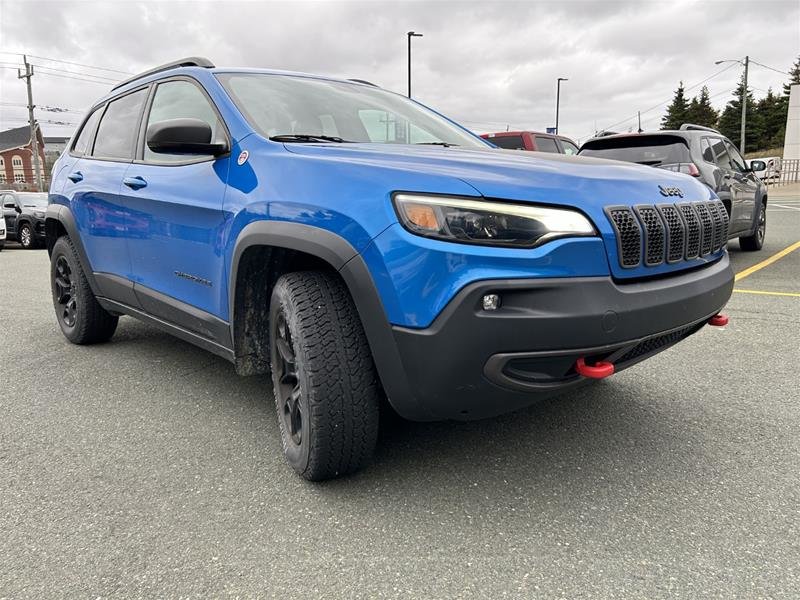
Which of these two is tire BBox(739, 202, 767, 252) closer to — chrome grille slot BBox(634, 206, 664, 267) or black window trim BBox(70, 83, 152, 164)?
chrome grille slot BBox(634, 206, 664, 267)

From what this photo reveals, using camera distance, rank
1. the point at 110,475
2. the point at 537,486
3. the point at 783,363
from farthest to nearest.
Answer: the point at 783,363
the point at 110,475
the point at 537,486

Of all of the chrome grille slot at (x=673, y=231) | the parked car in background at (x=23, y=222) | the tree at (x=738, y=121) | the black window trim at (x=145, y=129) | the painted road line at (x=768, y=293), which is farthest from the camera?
the tree at (x=738, y=121)

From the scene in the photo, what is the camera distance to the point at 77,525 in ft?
7.14

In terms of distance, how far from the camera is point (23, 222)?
16.0 metres

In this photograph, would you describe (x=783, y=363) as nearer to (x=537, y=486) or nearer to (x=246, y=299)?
(x=537, y=486)

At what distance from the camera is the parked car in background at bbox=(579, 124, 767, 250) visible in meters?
6.99

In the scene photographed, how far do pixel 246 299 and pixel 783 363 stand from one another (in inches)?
125

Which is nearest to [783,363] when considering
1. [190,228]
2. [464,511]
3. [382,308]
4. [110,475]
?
[464,511]

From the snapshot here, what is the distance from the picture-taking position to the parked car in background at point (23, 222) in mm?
16016

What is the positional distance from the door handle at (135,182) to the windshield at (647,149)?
18.2 ft

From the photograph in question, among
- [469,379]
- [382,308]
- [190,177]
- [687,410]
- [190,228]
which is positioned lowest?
[687,410]

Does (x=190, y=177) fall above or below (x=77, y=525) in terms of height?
above

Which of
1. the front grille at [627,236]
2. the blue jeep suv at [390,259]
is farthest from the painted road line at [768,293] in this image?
the front grille at [627,236]

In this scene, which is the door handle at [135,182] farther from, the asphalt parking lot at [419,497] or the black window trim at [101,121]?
the asphalt parking lot at [419,497]
